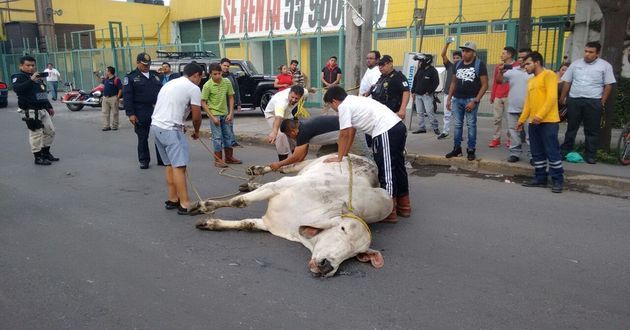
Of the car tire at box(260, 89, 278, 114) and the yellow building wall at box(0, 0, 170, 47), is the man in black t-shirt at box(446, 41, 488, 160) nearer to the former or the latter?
the car tire at box(260, 89, 278, 114)

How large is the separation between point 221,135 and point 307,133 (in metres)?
3.22

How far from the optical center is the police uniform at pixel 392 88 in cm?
774

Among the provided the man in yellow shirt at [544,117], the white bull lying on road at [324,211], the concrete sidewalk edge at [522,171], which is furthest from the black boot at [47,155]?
the man in yellow shirt at [544,117]

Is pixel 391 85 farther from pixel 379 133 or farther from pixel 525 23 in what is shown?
pixel 525 23

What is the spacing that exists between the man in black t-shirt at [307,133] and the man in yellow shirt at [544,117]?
9.24 feet

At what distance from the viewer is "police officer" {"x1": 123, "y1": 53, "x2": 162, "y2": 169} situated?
8.62m

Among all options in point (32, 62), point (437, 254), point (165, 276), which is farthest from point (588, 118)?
point (32, 62)

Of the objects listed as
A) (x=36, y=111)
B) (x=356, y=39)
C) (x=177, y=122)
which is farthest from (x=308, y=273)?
(x=36, y=111)

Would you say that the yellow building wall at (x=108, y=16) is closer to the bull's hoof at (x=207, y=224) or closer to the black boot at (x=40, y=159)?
the black boot at (x=40, y=159)

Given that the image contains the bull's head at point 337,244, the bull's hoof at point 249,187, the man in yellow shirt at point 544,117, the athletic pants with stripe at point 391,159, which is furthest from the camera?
the man in yellow shirt at point 544,117

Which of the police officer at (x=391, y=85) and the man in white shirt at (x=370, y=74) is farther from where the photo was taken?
the man in white shirt at (x=370, y=74)

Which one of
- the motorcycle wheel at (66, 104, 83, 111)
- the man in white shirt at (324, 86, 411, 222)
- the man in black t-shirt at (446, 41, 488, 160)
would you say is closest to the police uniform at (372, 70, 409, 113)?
the man in black t-shirt at (446, 41, 488, 160)

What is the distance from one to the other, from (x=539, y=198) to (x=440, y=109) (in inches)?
347

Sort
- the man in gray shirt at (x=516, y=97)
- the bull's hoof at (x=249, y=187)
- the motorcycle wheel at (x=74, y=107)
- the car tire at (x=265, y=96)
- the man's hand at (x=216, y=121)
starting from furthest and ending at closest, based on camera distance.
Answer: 1. the motorcycle wheel at (x=74, y=107)
2. the car tire at (x=265, y=96)
3. the man's hand at (x=216, y=121)
4. the man in gray shirt at (x=516, y=97)
5. the bull's hoof at (x=249, y=187)
